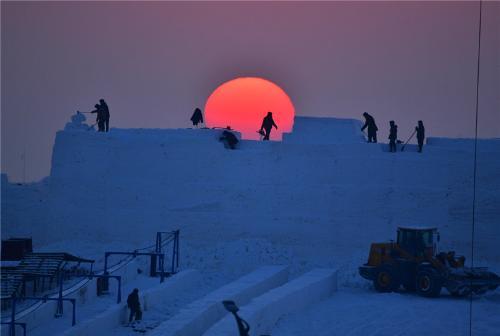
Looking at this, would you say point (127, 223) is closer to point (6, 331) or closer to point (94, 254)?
point (94, 254)

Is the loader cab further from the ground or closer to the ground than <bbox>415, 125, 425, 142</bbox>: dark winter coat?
closer to the ground

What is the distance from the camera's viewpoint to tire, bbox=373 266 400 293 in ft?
66.4

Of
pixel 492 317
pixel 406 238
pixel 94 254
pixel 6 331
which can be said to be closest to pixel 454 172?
pixel 406 238

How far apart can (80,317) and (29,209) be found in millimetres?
9220

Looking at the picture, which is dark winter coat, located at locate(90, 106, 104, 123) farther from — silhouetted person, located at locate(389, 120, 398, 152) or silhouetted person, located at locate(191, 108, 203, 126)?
silhouetted person, located at locate(389, 120, 398, 152)

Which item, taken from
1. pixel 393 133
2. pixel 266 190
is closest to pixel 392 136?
pixel 393 133

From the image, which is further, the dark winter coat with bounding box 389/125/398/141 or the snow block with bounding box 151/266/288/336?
the dark winter coat with bounding box 389/125/398/141

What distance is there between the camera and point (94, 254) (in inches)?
975

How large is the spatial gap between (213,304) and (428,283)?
4.95m

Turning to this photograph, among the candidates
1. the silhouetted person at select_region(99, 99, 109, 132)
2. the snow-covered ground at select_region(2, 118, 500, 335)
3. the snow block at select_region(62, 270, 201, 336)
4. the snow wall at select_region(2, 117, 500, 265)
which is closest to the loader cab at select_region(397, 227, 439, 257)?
the snow-covered ground at select_region(2, 118, 500, 335)

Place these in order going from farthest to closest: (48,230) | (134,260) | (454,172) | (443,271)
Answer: (48,230) → (454,172) → (134,260) → (443,271)

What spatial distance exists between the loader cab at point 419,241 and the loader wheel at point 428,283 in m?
0.66

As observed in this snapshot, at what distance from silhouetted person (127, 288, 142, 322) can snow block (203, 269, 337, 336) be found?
222 cm

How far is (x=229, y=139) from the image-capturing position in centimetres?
2570
